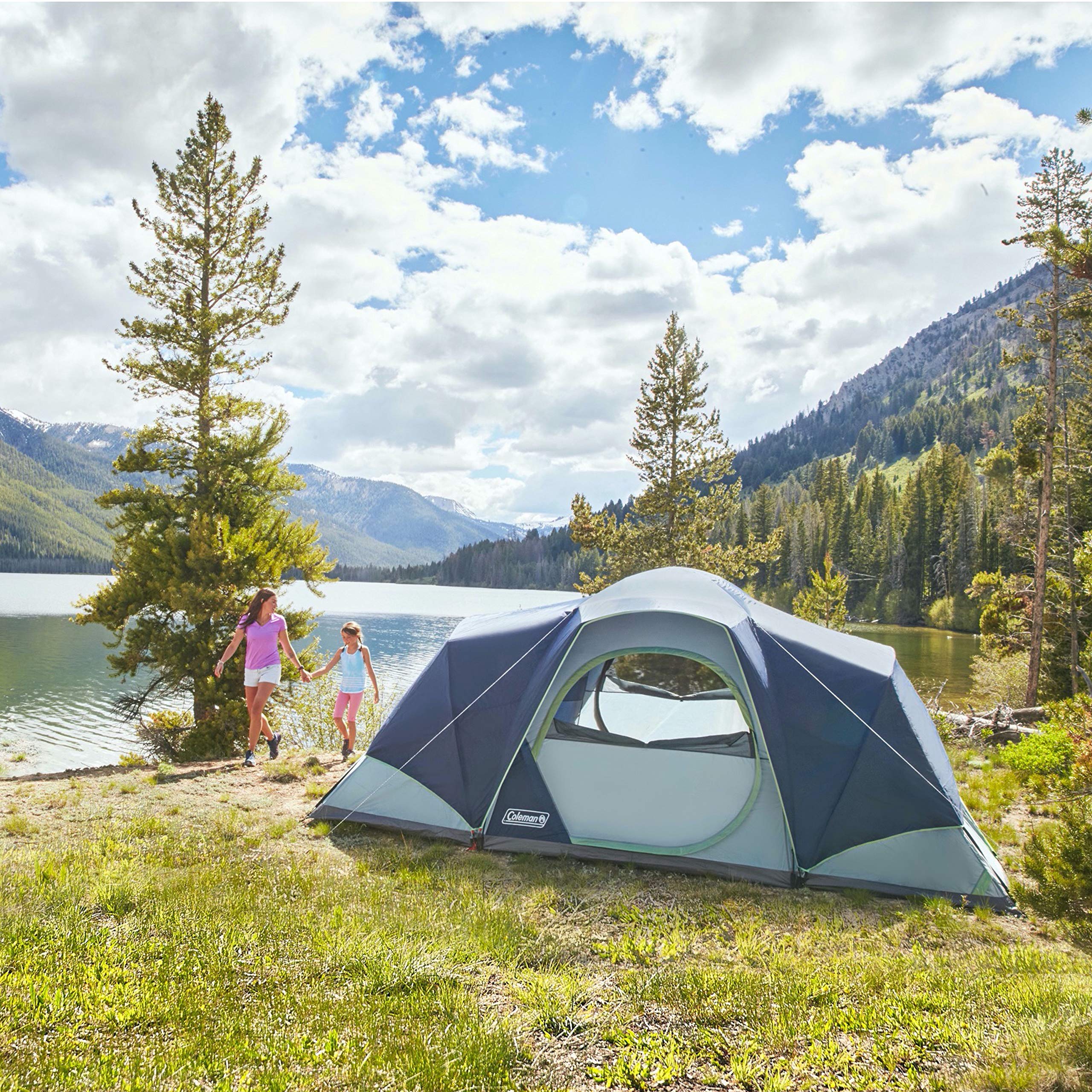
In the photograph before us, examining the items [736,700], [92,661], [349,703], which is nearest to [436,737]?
[736,700]

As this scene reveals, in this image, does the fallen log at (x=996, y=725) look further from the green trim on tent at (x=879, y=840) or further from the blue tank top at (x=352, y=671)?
the blue tank top at (x=352, y=671)

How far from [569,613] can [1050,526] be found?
76.5 feet

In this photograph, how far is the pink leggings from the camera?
33.6 feet

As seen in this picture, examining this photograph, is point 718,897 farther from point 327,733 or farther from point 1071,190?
point 1071,190

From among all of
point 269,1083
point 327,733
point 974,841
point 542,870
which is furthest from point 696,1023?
point 327,733

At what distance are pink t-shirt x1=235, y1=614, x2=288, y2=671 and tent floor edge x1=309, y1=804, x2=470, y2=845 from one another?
3.17 metres

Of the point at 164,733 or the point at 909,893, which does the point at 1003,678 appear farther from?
the point at 164,733

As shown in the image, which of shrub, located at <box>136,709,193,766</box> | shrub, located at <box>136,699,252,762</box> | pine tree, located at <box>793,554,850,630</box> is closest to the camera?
shrub, located at <box>136,699,252,762</box>

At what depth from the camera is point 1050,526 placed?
23.4 metres

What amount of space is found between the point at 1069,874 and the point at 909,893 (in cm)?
117

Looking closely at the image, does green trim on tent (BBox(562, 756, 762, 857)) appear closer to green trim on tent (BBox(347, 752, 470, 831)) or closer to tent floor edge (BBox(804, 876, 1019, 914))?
tent floor edge (BBox(804, 876, 1019, 914))

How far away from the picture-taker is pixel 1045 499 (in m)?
20.9

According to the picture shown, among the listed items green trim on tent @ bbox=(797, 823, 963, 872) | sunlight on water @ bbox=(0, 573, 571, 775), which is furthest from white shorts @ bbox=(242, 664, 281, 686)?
sunlight on water @ bbox=(0, 573, 571, 775)

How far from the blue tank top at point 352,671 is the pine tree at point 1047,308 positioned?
1958 centimetres
